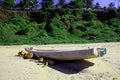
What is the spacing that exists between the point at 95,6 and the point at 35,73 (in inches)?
1460

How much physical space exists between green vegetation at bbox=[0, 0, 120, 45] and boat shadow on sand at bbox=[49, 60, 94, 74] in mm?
12378

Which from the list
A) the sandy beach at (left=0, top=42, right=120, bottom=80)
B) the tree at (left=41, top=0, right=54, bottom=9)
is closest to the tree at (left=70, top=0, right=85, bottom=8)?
the tree at (left=41, top=0, right=54, bottom=9)

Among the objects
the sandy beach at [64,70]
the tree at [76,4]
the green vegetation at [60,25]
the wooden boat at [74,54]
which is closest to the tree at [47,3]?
the green vegetation at [60,25]

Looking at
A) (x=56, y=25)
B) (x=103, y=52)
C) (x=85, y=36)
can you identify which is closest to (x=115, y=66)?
(x=103, y=52)

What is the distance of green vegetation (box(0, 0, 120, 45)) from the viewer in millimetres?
26708

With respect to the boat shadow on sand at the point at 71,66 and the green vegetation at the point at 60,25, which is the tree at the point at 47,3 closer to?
the green vegetation at the point at 60,25

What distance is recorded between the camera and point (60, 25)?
104 feet

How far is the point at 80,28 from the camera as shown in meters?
31.8

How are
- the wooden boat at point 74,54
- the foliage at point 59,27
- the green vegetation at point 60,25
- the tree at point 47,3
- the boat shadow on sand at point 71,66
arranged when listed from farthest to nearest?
the tree at point 47,3, the green vegetation at point 60,25, the foliage at point 59,27, the wooden boat at point 74,54, the boat shadow on sand at point 71,66

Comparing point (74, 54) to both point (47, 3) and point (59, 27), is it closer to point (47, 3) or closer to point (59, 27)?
point (59, 27)

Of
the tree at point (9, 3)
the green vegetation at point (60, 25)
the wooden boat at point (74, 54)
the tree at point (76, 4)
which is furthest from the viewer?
the tree at point (76, 4)

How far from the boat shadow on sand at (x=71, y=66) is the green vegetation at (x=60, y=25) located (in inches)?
487

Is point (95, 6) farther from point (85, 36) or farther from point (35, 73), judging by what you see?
point (35, 73)

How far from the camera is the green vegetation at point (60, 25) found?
26708mm
